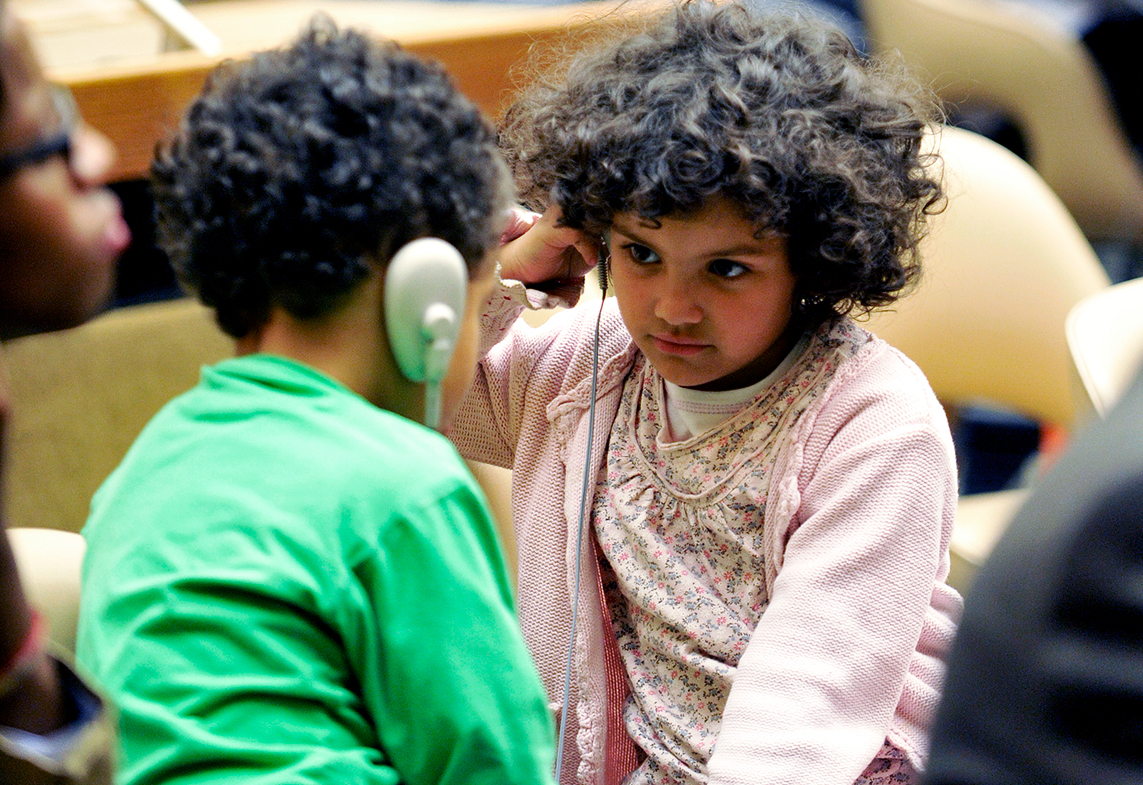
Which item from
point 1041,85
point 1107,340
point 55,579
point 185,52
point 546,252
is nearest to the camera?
point 55,579

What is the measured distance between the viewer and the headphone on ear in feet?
2.53

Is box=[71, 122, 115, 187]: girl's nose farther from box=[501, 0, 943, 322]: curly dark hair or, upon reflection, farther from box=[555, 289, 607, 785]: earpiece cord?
box=[555, 289, 607, 785]: earpiece cord

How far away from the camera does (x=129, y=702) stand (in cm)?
70

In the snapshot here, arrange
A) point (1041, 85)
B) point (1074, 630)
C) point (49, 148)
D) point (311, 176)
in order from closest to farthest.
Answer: point (1074, 630)
point (49, 148)
point (311, 176)
point (1041, 85)

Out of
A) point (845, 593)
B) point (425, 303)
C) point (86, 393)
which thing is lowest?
point (86, 393)

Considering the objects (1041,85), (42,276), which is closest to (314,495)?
(42,276)

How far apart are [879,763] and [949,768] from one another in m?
0.72

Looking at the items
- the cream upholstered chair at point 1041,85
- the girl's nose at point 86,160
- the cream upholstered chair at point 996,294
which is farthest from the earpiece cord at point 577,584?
the cream upholstered chair at point 1041,85

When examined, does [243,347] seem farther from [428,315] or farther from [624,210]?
[624,210]

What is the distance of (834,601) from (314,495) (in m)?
0.46

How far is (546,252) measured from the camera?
1.22 meters

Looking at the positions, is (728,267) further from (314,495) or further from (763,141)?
(314,495)

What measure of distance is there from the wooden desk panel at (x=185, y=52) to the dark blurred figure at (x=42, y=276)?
0.79m

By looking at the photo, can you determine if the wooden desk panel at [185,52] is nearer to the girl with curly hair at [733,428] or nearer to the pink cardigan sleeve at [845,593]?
the girl with curly hair at [733,428]
